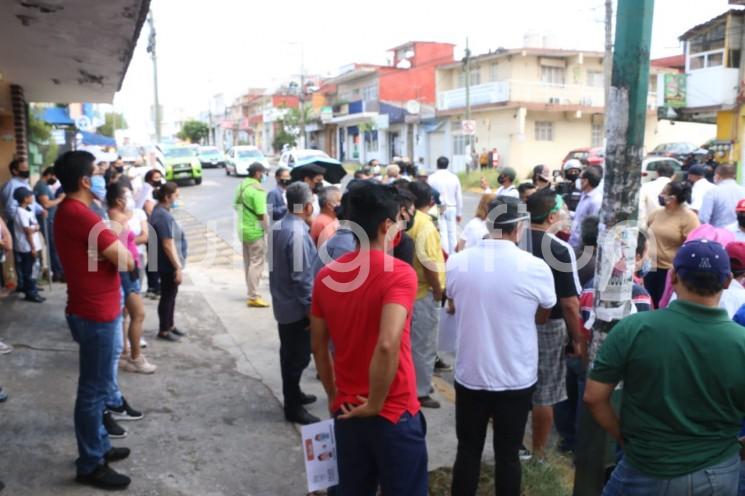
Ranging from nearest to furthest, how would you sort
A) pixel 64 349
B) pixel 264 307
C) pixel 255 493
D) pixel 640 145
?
pixel 640 145
pixel 255 493
pixel 64 349
pixel 264 307

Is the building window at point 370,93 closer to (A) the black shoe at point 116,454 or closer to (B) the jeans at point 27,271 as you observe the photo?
(B) the jeans at point 27,271

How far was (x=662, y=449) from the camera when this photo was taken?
2.35 m

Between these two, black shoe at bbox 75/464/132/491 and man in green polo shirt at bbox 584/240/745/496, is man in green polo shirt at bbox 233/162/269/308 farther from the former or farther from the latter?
man in green polo shirt at bbox 584/240/745/496

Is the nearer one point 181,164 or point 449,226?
point 449,226

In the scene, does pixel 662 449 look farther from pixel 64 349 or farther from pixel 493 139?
pixel 493 139

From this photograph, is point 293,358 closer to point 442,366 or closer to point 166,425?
point 166,425

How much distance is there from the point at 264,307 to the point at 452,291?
5.14 metres

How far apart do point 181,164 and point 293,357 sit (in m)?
24.1

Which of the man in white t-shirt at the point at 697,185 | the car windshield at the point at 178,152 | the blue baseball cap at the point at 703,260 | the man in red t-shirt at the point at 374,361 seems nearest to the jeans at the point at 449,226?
the man in white t-shirt at the point at 697,185

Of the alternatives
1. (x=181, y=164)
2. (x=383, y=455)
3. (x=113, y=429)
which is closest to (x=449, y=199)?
(x=113, y=429)

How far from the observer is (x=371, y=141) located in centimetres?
4831

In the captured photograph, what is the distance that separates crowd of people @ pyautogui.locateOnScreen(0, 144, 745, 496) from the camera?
2.33 metres

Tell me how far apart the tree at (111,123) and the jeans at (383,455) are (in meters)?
54.6

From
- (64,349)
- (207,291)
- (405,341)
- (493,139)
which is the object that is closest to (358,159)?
(493,139)
